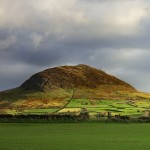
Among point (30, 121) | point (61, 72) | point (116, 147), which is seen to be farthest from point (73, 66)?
point (116, 147)

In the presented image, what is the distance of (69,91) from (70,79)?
10.1 metres

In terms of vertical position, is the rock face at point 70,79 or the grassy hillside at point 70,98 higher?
the rock face at point 70,79

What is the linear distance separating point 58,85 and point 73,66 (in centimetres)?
1792

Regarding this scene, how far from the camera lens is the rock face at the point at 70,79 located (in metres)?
151

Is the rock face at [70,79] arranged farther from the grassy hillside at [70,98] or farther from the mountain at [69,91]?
the grassy hillside at [70,98]

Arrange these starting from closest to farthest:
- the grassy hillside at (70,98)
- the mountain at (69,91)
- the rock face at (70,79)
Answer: the grassy hillside at (70,98) → the mountain at (69,91) → the rock face at (70,79)

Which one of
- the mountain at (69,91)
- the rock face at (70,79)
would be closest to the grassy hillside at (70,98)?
the mountain at (69,91)

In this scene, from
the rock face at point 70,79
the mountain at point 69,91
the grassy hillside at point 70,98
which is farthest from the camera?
the rock face at point 70,79

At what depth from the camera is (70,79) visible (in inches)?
6102

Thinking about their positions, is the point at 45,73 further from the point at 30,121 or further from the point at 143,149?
the point at 143,149

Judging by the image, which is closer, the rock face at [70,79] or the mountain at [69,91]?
the mountain at [69,91]

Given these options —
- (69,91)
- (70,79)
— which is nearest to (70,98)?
(69,91)

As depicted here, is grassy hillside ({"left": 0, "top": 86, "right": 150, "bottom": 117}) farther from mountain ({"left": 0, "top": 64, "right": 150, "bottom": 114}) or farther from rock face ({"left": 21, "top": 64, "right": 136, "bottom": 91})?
rock face ({"left": 21, "top": 64, "right": 136, "bottom": 91})

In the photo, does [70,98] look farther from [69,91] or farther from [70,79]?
[70,79]
